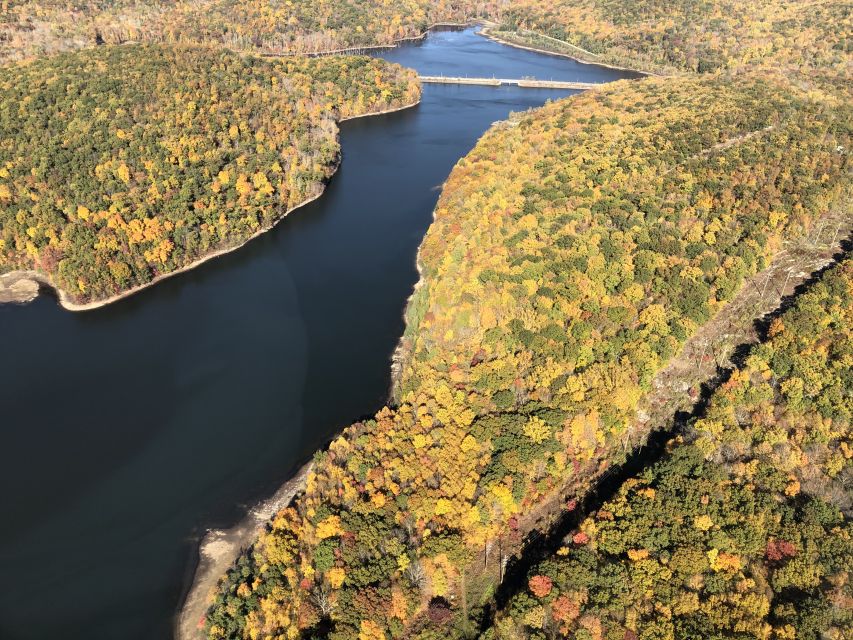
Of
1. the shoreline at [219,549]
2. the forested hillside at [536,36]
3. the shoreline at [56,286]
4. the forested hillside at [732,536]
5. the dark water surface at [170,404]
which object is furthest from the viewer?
the forested hillside at [536,36]

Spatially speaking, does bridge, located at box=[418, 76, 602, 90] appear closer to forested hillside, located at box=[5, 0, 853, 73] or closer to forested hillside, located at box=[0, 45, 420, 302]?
forested hillside, located at box=[5, 0, 853, 73]

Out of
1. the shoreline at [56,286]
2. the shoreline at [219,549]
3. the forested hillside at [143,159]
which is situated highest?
the forested hillside at [143,159]

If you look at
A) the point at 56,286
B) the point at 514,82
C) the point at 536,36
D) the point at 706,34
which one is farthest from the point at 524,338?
the point at 536,36

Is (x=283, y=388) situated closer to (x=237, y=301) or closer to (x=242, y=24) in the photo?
(x=237, y=301)

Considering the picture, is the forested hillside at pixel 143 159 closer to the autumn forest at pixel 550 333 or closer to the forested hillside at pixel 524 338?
the autumn forest at pixel 550 333

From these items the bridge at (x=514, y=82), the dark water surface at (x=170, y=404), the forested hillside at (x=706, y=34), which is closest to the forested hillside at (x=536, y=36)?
the forested hillside at (x=706, y=34)
